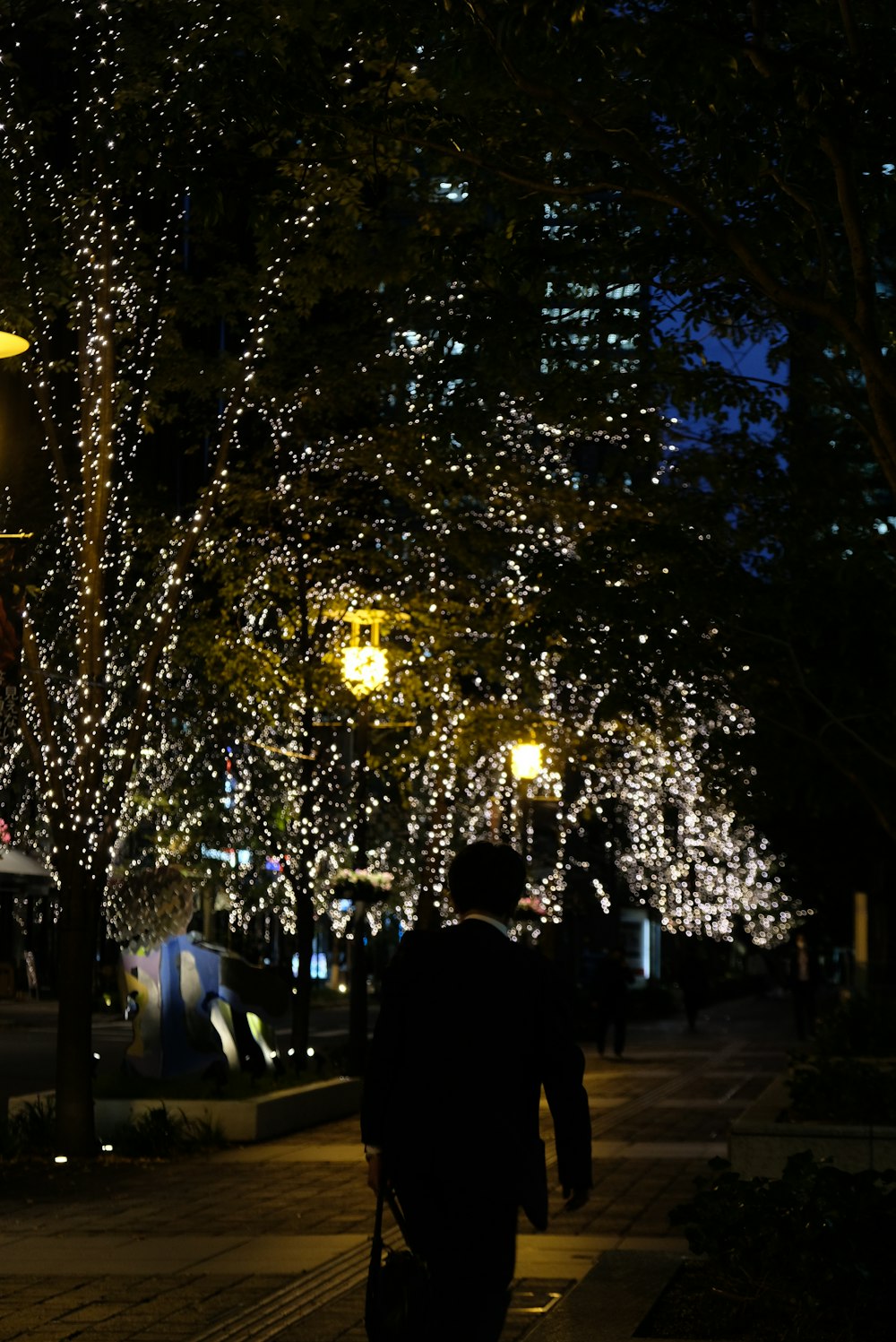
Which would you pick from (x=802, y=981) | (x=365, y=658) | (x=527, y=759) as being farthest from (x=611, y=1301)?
(x=802, y=981)

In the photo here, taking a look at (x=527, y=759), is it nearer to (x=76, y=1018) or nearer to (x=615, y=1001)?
(x=615, y=1001)

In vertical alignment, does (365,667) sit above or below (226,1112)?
above

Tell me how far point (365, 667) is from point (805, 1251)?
15.2m

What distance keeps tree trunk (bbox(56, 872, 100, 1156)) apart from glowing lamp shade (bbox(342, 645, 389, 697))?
245 inches

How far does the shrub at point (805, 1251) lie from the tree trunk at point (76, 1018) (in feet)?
28.8

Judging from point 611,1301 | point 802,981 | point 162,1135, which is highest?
point 802,981

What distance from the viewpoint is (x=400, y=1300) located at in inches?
190

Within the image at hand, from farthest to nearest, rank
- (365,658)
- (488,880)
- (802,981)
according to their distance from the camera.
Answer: (802,981)
(365,658)
(488,880)

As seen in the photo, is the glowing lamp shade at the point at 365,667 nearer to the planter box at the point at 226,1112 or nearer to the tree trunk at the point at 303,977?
the tree trunk at the point at 303,977

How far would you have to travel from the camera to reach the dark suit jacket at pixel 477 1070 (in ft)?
16.6

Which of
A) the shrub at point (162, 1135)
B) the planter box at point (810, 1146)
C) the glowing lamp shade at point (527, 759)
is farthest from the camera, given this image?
the glowing lamp shade at point (527, 759)

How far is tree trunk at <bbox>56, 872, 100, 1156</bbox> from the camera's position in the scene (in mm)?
15617

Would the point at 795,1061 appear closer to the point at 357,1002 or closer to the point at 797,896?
the point at 357,1002

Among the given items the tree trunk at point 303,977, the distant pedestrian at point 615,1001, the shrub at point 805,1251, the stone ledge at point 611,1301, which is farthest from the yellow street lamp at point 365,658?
the shrub at point 805,1251
